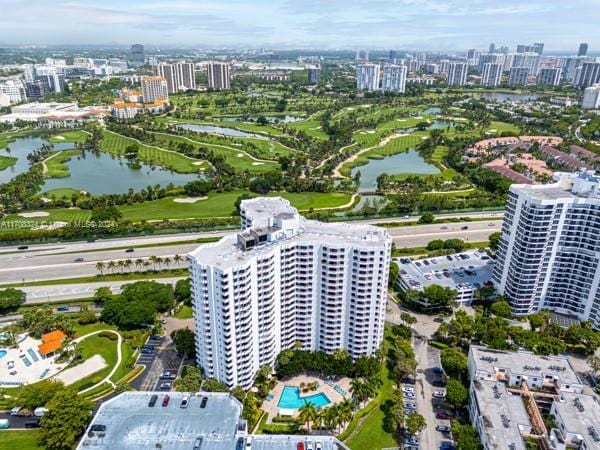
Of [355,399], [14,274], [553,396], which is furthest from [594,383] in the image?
[14,274]

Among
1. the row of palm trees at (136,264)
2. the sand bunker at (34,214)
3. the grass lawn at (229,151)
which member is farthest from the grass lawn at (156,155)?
the row of palm trees at (136,264)

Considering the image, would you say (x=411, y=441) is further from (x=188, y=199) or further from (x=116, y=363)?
(x=188, y=199)

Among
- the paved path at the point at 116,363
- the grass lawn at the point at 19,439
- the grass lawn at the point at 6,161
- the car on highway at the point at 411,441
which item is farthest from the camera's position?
the grass lawn at the point at 6,161

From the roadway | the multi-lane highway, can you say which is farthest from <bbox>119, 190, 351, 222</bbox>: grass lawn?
the multi-lane highway

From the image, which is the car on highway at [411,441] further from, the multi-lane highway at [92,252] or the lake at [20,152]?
the lake at [20,152]

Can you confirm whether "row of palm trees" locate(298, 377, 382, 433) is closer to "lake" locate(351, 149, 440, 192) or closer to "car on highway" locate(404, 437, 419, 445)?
"car on highway" locate(404, 437, 419, 445)

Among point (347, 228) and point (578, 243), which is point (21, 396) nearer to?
point (347, 228)
